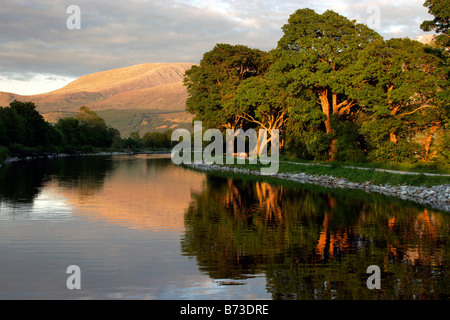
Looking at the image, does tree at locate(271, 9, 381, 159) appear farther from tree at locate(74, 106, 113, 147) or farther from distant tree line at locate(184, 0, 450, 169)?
tree at locate(74, 106, 113, 147)

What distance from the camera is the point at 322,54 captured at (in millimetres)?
43344

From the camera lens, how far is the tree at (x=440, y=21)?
33188mm

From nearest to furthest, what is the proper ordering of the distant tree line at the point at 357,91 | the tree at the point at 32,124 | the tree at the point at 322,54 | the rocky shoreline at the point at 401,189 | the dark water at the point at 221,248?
the dark water at the point at 221,248 < the rocky shoreline at the point at 401,189 < the distant tree line at the point at 357,91 < the tree at the point at 322,54 < the tree at the point at 32,124

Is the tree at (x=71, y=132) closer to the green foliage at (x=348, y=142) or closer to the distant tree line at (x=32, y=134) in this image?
the distant tree line at (x=32, y=134)

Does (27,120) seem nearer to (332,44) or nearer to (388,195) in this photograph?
(332,44)

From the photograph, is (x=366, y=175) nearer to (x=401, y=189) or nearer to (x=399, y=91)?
(x=401, y=189)

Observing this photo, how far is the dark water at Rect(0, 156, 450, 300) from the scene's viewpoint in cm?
960

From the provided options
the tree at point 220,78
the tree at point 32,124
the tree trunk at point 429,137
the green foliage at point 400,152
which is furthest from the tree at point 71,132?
the tree trunk at point 429,137

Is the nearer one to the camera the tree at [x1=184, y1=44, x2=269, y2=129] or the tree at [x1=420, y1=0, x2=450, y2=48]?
the tree at [x1=420, y1=0, x2=450, y2=48]

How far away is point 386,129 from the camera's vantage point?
38.2 meters

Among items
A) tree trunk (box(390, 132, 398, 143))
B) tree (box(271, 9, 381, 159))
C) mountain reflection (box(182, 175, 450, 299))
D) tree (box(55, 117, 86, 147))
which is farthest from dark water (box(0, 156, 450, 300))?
tree (box(55, 117, 86, 147))

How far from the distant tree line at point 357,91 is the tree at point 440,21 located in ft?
0.22

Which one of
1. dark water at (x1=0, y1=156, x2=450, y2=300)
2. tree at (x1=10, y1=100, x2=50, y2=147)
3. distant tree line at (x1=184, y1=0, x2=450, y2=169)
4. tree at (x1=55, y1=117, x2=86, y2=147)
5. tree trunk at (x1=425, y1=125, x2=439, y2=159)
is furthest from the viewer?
tree at (x1=55, y1=117, x2=86, y2=147)

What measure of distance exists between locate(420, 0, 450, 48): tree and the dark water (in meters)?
16.2
